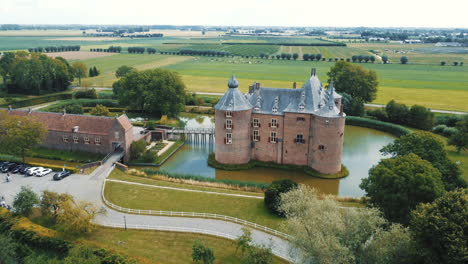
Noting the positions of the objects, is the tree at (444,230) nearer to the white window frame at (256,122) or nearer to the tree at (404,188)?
the tree at (404,188)

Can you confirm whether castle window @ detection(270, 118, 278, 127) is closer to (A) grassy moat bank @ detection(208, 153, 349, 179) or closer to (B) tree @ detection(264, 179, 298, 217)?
(A) grassy moat bank @ detection(208, 153, 349, 179)

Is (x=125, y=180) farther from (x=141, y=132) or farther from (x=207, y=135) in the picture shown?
(x=207, y=135)

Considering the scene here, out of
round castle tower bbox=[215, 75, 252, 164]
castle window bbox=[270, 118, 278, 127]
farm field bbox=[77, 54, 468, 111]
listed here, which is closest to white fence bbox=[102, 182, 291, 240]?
round castle tower bbox=[215, 75, 252, 164]

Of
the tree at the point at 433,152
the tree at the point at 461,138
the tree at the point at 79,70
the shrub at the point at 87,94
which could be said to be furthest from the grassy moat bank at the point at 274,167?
the tree at the point at 79,70

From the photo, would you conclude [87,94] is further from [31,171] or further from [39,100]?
[31,171]

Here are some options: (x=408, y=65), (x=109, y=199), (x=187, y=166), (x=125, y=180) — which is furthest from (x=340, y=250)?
(x=408, y=65)

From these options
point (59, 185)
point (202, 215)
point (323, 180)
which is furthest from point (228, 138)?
point (59, 185)
